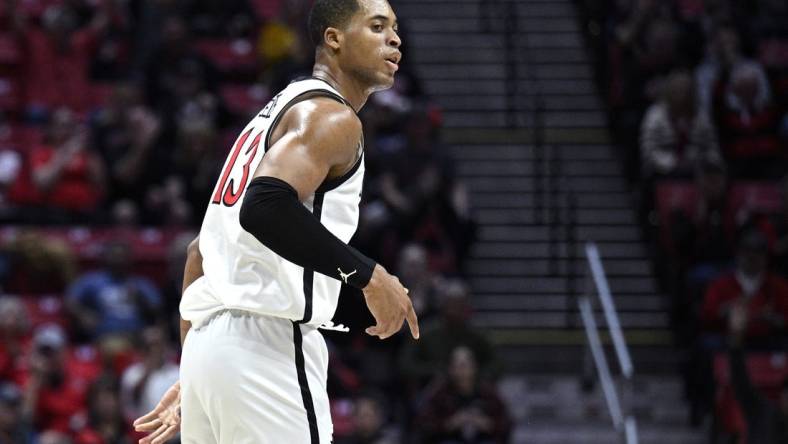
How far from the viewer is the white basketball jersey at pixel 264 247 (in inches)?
168

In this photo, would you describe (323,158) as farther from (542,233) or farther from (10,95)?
(10,95)

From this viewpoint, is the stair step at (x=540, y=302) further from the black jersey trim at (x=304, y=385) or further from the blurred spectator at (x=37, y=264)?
the black jersey trim at (x=304, y=385)

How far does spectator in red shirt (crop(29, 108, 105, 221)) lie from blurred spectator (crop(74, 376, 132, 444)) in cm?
231

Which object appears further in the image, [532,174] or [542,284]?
[532,174]

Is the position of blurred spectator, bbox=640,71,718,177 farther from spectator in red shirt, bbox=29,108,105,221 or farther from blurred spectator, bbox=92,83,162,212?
spectator in red shirt, bbox=29,108,105,221

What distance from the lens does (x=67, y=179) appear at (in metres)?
12.2

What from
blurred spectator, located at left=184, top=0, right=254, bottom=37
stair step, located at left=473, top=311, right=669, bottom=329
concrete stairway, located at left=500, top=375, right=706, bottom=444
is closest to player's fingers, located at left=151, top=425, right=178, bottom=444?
concrete stairway, located at left=500, top=375, right=706, bottom=444

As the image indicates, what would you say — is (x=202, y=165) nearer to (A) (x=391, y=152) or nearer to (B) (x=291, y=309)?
(A) (x=391, y=152)

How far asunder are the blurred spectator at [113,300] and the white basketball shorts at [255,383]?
6760 mm

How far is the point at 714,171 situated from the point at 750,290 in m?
1.24

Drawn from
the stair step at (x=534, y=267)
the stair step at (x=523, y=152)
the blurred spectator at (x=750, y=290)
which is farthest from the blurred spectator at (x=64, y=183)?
the blurred spectator at (x=750, y=290)

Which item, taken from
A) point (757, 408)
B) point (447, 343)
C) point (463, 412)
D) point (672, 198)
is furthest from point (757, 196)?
point (463, 412)

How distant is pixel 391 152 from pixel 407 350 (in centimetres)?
242

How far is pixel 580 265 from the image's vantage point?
1332 cm
